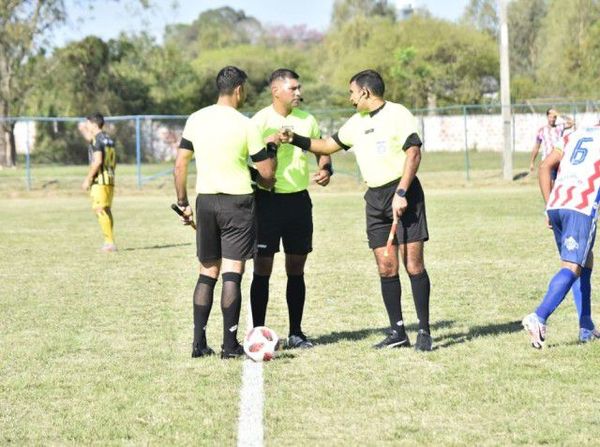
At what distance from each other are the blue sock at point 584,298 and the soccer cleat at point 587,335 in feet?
0.08

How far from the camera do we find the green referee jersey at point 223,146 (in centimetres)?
778

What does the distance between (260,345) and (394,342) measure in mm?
1066

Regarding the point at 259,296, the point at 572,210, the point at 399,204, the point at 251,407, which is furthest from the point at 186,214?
the point at 572,210

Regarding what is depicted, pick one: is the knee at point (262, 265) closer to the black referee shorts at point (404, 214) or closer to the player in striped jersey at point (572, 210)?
the black referee shorts at point (404, 214)

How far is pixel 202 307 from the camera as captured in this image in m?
8.06

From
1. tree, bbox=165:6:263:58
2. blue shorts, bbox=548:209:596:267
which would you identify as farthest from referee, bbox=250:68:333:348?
tree, bbox=165:6:263:58

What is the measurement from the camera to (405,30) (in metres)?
75.6

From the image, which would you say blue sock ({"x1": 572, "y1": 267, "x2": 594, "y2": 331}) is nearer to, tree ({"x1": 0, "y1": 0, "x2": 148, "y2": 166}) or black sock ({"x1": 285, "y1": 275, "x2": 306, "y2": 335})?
black sock ({"x1": 285, "y1": 275, "x2": 306, "y2": 335})

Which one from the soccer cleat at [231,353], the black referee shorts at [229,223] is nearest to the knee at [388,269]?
the black referee shorts at [229,223]

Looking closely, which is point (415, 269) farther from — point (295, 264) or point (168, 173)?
point (168, 173)

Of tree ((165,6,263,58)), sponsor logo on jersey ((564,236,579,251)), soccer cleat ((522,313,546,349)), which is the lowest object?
soccer cleat ((522,313,546,349))

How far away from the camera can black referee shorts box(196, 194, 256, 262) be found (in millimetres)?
7871

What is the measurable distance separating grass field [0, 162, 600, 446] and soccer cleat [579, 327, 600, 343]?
3.4 inches

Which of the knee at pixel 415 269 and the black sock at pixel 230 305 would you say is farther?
the knee at pixel 415 269
